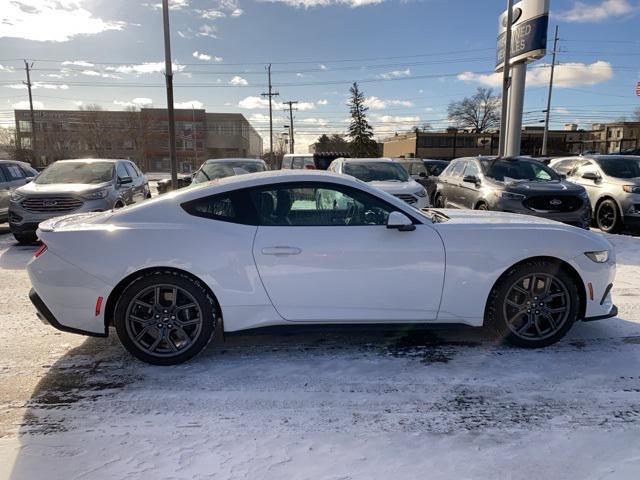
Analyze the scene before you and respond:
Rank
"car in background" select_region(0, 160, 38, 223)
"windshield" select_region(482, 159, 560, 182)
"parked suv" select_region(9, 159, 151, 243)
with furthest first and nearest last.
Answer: "car in background" select_region(0, 160, 38, 223)
"windshield" select_region(482, 159, 560, 182)
"parked suv" select_region(9, 159, 151, 243)

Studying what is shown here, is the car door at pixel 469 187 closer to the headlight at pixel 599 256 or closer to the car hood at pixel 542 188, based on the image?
the car hood at pixel 542 188

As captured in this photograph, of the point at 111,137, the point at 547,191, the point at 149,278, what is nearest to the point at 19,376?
the point at 149,278

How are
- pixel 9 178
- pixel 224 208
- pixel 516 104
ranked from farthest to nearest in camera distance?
pixel 516 104 → pixel 9 178 → pixel 224 208

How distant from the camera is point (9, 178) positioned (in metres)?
10.8

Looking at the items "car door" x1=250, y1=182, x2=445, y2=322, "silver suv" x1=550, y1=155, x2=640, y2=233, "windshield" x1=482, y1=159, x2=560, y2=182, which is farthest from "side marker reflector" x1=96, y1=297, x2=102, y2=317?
"silver suv" x1=550, y1=155, x2=640, y2=233

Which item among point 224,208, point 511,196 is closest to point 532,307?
point 224,208

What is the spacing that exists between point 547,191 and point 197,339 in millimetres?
7113

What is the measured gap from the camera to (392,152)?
83938 mm

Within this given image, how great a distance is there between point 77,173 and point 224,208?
7576 mm

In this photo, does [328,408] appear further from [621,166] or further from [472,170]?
[621,166]

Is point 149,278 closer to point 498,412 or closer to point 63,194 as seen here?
point 498,412

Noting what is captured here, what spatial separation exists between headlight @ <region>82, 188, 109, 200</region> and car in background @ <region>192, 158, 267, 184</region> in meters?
2.12

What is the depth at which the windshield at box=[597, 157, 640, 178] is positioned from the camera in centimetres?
969

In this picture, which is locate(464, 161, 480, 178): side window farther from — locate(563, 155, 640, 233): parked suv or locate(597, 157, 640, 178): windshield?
locate(597, 157, 640, 178): windshield
